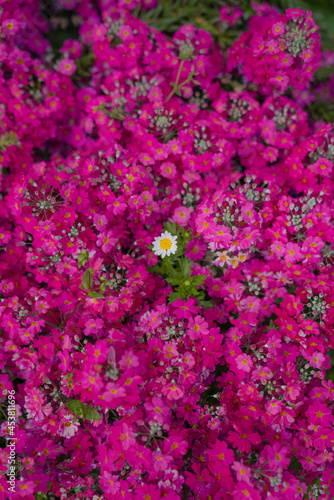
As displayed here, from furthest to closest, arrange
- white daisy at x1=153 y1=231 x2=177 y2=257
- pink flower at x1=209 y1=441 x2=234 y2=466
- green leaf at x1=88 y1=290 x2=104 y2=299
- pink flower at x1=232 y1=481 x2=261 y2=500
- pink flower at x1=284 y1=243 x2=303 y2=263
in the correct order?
1. pink flower at x1=284 y1=243 x2=303 y2=263
2. white daisy at x1=153 y1=231 x2=177 y2=257
3. green leaf at x1=88 y1=290 x2=104 y2=299
4. pink flower at x1=209 y1=441 x2=234 y2=466
5. pink flower at x1=232 y1=481 x2=261 y2=500

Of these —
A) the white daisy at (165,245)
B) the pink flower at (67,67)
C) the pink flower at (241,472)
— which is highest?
the pink flower at (67,67)

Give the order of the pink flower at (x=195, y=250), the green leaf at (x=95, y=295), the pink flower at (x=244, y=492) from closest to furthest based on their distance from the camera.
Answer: the pink flower at (x=244, y=492), the green leaf at (x=95, y=295), the pink flower at (x=195, y=250)

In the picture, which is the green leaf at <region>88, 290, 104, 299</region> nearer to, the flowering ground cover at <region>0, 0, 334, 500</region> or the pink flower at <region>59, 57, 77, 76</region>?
the flowering ground cover at <region>0, 0, 334, 500</region>

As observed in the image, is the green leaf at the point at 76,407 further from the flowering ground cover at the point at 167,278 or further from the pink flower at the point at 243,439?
the pink flower at the point at 243,439

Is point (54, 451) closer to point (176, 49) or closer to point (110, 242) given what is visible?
point (110, 242)

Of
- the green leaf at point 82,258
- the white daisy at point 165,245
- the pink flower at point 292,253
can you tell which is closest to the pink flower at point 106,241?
the green leaf at point 82,258

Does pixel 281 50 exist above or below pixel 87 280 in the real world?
above

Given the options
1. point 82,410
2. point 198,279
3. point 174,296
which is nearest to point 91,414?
point 82,410

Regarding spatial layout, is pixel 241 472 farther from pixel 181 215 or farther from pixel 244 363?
pixel 181 215

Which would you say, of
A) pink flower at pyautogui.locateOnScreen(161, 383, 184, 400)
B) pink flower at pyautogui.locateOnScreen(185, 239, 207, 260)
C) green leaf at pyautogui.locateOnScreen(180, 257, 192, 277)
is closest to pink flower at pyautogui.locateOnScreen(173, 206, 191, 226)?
pink flower at pyautogui.locateOnScreen(185, 239, 207, 260)
